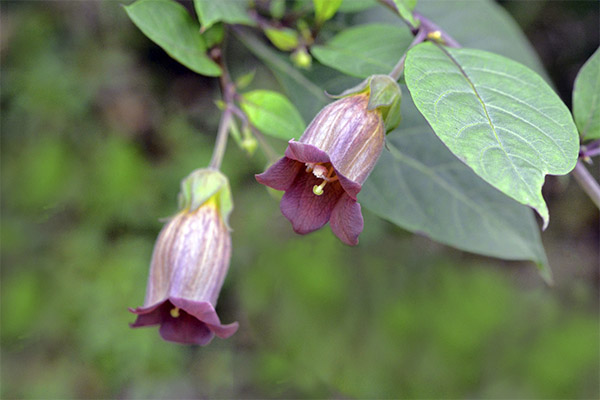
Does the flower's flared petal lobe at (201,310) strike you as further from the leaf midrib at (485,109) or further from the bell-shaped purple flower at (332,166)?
the leaf midrib at (485,109)

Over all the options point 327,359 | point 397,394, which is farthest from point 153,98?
point 397,394

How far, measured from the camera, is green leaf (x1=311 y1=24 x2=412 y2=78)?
0.66m

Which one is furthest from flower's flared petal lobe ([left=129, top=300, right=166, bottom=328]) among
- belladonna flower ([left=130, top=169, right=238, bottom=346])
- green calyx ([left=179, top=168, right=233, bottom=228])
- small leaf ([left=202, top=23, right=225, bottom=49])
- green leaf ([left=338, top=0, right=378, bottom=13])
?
green leaf ([left=338, top=0, right=378, bottom=13])

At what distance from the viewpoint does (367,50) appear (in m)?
0.69

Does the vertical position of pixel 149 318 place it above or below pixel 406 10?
below

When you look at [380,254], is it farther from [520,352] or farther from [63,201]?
[63,201]

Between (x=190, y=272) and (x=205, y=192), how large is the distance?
4.1 inches

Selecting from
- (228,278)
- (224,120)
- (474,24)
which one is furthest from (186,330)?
(228,278)

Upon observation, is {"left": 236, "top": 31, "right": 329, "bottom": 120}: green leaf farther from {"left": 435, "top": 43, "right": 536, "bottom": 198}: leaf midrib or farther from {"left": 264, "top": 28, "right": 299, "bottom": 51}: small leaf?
{"left": 435, "top": 43, "right": 536, "bottom": 198}: leaf midrib

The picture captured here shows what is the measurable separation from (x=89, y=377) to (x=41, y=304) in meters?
0.33

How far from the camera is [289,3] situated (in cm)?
96

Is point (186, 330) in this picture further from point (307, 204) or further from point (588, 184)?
point (588, 184)

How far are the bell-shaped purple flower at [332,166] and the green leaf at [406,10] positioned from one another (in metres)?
0.09

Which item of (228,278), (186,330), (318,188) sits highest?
(318,188)
